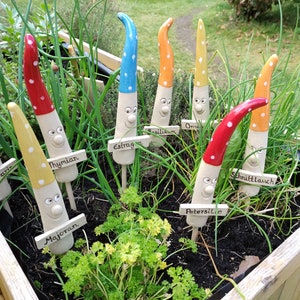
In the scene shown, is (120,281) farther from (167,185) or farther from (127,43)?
(127,43)

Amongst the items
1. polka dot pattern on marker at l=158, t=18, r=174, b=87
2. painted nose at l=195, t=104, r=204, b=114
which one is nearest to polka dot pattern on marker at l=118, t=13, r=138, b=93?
polka dot pattern on marker at l=158, t=18, r=174, b=87

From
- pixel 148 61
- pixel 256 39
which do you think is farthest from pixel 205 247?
pixel 256 39

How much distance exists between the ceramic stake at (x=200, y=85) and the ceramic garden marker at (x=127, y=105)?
0.62 feet

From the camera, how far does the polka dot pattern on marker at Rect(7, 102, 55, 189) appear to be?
71 cm

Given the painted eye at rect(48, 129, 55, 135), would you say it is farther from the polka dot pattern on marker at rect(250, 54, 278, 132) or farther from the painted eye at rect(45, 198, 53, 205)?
the polka dot pattern on marker at rect(250, 54, 278, 132)

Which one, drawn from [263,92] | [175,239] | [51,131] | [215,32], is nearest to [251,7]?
[215,32]

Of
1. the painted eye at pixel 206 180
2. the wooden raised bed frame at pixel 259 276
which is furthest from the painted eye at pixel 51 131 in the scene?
the painted eye at pixel 206 180

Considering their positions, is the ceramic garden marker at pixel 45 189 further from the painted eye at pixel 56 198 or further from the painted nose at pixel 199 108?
the painted nose at pixel 199 108

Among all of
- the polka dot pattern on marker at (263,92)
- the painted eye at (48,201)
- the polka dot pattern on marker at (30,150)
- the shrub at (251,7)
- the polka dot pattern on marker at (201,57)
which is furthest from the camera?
the shrub at (251,7)

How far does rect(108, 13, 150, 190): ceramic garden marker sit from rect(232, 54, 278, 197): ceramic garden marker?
0.26m

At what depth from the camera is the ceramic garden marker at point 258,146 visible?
938 mm

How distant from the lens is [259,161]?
100 centimetres

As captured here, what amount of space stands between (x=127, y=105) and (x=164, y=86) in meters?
0.16

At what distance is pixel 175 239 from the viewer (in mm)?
1051
